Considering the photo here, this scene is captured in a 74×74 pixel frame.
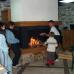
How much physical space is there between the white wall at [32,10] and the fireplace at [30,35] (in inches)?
14.9

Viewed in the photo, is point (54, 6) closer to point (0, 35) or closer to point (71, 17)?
point (71, 17)

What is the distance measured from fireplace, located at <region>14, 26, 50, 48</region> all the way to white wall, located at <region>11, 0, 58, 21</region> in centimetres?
38

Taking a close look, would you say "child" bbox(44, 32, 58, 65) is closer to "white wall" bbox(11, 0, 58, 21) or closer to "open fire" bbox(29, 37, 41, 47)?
"open fire" bbox(29, 37, 41, 47)

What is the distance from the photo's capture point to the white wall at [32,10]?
12.7m

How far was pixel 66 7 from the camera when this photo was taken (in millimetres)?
17469

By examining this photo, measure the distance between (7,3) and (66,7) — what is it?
472 cm

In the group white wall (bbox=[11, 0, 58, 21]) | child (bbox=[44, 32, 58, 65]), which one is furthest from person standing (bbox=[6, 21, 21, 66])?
white wall (bbox=[11, 0, 58, 21])

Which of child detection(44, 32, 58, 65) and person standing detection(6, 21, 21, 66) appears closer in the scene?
person standing detection(6, 21, 21, 66)

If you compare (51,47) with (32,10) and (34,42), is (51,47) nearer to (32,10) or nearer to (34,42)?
(34,42)

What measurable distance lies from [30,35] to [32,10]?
3.34ft

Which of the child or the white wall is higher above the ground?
the white wall

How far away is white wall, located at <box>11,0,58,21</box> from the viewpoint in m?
12.7

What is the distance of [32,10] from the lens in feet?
42.3

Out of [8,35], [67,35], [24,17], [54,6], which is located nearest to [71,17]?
[67,35]
